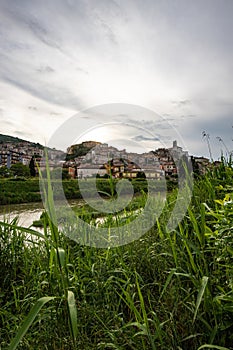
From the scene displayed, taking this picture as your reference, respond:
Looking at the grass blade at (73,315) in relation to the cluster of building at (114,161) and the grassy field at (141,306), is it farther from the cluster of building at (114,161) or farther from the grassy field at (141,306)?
the cluster of building at (114,161)

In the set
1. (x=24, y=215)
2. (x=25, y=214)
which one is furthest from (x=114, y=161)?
(x=25, y=214)

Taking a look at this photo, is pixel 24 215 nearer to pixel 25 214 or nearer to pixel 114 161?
pixel 25 214

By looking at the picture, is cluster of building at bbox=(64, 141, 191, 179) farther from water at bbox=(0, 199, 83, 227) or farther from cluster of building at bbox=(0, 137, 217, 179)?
water at bbox=(0, 199, 83, 227)

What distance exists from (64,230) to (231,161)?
136cm

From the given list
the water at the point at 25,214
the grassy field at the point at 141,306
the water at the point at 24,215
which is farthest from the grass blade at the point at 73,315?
the water at the point at 25,214

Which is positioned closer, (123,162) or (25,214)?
(123,162)

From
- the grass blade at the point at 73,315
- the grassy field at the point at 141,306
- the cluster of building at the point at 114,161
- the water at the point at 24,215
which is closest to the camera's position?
the grass blade at the point at 73,315

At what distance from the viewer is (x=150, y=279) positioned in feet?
4.98

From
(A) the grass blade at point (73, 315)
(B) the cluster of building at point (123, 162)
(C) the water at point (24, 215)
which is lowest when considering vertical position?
(C) the water at point (24, 215)

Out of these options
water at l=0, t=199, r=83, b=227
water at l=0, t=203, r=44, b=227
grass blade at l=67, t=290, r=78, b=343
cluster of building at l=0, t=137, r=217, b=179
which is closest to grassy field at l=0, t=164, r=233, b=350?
grass blade at l=67, t=290, r=78, b=343

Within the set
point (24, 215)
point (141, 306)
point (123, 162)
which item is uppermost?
point (123, 162)

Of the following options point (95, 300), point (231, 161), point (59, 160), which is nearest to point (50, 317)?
point (95, 300)

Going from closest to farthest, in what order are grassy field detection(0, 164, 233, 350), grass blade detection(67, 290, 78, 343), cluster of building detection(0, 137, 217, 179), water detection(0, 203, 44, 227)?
grass blade detection(67, 290, 78, 343) → grassy field detection(0, 164, 233, 350) → cluster of building detection(0, 137, 217, 179) → water detection(0, 203, 44, 227)

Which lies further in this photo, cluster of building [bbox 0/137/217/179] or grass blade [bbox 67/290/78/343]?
cluster of building [bbox 0/137/217/179]
